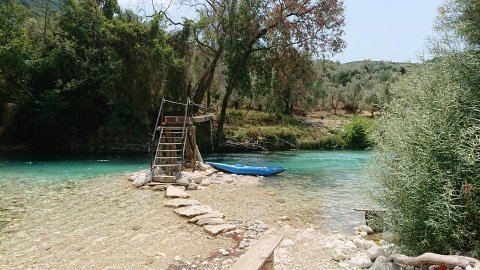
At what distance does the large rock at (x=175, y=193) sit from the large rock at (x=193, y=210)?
1.49 m

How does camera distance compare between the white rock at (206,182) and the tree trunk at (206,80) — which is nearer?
the white rock at (206,182)

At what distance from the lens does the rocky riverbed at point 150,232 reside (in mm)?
6754

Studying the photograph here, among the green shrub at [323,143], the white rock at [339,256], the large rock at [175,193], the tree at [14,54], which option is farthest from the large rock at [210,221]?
the green shrub at [323,143]

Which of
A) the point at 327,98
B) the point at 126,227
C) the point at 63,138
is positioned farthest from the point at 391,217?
the point at 327,98

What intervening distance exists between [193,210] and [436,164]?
21.2 feet

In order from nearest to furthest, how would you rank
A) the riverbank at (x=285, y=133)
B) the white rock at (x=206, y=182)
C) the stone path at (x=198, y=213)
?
the stone path at (x=198, y=213) → the white rock at (x=206, y=182) → the riverbank at (x=285, y=133)

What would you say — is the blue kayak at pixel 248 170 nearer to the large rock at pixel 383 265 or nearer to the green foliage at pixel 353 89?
the large rock at pixel 383 265

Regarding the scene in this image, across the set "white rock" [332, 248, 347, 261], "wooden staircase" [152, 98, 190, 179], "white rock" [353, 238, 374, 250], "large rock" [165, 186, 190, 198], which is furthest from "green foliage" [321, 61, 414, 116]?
"white rock" [332, 248, 347, 261]

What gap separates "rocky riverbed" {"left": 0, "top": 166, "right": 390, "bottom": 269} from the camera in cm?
675

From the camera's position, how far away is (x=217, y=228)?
854 centimetres

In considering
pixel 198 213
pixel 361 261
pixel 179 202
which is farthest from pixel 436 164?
pixel 179 202

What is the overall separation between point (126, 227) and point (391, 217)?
5853 mm

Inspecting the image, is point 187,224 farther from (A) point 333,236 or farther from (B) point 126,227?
(A) point 333,236

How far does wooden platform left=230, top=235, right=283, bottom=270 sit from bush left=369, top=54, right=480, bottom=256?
2.13m
